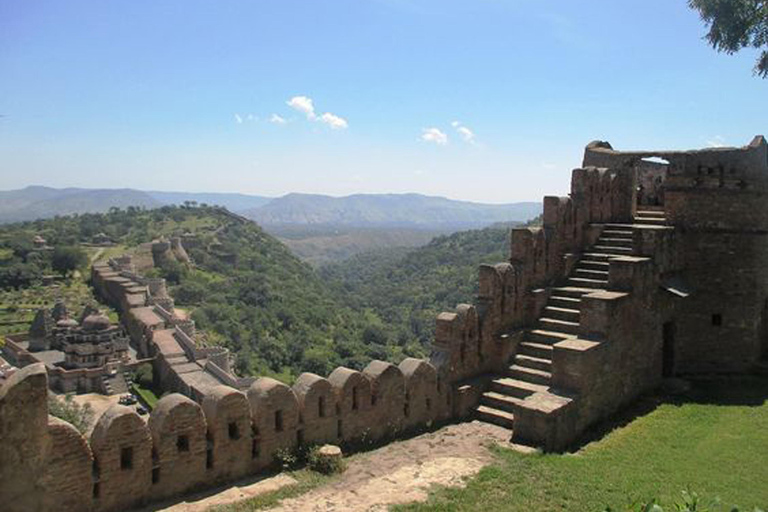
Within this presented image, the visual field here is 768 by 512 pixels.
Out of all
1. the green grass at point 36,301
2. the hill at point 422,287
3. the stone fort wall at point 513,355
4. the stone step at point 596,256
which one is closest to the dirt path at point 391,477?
the stone fort wall at point 513,355

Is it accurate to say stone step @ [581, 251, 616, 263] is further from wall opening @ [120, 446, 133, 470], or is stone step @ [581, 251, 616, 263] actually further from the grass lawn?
wall opening @ [120, 446, 133, 470]

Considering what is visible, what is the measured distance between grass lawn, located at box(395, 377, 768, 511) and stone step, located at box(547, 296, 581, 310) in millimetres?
2182

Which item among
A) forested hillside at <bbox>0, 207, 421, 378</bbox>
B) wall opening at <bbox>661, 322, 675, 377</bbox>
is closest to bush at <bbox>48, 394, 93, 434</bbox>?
forested hillside at <bbox>0, 207, 421, 378</bbox>

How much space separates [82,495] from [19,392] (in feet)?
4.40

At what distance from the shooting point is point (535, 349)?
12.1 metres

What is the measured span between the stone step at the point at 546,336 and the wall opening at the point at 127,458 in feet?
25.2

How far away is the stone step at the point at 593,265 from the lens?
13.4 meters

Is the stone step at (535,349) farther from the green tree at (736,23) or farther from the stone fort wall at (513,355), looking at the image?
the green tree at (736,23)

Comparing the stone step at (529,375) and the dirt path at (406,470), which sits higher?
the stone step at (529,375)

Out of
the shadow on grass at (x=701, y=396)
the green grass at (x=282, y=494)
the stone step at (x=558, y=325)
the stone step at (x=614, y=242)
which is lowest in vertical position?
the shadow on grass at (x=701, y=396)

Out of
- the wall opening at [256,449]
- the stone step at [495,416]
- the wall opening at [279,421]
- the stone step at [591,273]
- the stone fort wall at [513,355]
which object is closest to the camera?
the stone fort wall at [513,355]

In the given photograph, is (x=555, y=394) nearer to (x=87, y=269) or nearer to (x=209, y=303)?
(x=209, y=303)

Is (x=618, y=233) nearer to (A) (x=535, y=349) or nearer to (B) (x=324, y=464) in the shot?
(A) (x=535, y=349)

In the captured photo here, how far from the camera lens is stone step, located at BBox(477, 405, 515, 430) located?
10922 mm
